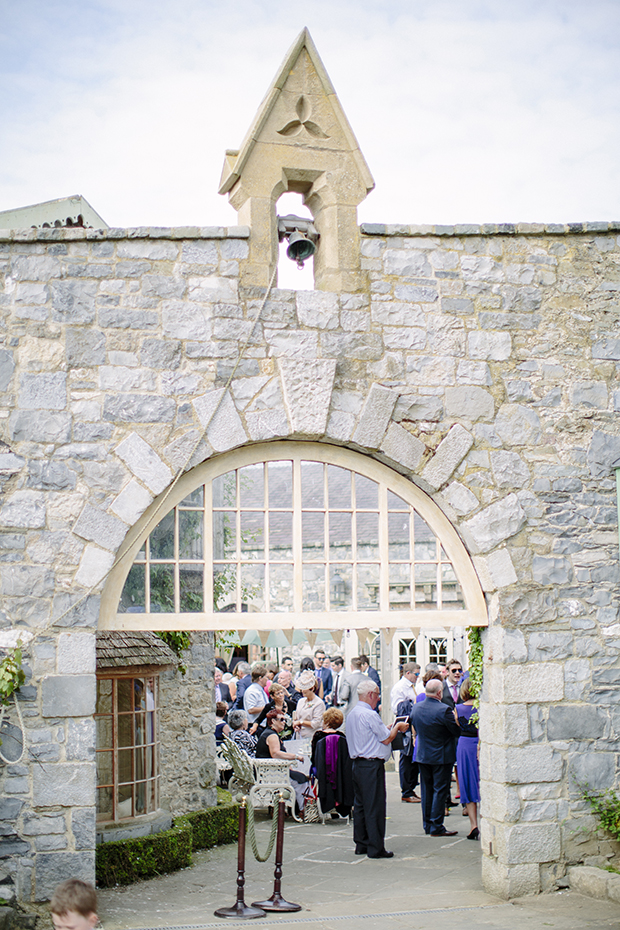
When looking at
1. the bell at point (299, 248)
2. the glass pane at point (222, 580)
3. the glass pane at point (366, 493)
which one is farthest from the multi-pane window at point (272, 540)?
the bell at point (299, 248)

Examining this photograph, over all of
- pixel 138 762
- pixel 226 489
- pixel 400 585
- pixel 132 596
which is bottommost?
pixel 138 762

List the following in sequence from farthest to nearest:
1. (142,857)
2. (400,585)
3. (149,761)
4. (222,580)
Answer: (400,585)
(222,580)
(149,761)
(142,857)

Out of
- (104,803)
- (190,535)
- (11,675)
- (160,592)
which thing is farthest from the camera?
(104,803)

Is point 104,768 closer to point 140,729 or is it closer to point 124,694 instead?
point 140,729

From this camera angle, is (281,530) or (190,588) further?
(190,588)

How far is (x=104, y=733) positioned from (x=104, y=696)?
27cm

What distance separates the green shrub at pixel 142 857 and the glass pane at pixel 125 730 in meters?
0.71

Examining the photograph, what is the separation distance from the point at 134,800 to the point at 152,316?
12.6 ft

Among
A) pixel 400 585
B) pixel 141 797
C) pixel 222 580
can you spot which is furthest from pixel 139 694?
pixel 400 585

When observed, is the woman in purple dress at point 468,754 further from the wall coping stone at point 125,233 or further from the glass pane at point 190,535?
the wall coping stone at point 125,233

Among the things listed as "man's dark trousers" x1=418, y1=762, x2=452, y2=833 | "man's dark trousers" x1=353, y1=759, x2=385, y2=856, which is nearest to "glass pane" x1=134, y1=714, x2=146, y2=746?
"man's dark trousers" x1=353, y1=759, x2=385, y2=856

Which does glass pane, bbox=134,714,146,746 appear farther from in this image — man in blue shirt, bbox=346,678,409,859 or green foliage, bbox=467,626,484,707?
green foliage, bbox=467,626,484,707

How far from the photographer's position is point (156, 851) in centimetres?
726

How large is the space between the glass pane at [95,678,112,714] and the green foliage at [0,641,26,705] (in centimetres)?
170
